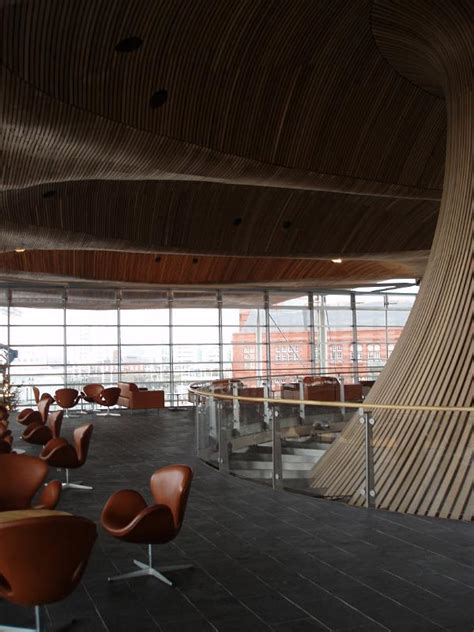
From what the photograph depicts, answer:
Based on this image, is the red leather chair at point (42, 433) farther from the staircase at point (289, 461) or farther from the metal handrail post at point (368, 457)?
the metal handrail post at point (368, 457)

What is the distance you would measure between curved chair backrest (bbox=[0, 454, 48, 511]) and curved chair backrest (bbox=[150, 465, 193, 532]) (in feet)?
3.38

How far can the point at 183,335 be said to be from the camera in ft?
73.8

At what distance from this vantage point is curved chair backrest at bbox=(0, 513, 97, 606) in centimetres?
331

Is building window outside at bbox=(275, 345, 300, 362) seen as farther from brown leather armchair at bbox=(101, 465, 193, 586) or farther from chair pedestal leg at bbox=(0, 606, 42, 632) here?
chair pedestal leg at bbox=(0, 606, 42, 632)

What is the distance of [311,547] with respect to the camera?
→ 545cm

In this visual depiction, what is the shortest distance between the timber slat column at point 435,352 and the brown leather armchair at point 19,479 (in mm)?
3121

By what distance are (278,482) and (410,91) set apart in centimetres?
561

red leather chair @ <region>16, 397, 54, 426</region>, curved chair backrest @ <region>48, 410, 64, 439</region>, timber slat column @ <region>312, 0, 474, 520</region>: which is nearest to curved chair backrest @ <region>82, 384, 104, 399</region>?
red leather chair @ <region>16, 397, 54, 426</region>

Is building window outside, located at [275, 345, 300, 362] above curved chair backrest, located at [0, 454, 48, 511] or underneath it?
above

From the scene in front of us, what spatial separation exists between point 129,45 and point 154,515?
4434 millimetres

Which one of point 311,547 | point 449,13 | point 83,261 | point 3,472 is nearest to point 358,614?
point 311,547

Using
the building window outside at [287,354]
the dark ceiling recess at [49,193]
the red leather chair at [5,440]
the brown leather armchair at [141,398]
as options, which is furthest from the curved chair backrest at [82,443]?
the building window outside at [287,354]

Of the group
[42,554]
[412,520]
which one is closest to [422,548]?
[412,520]

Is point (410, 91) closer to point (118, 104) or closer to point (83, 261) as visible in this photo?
point (118, 104)
